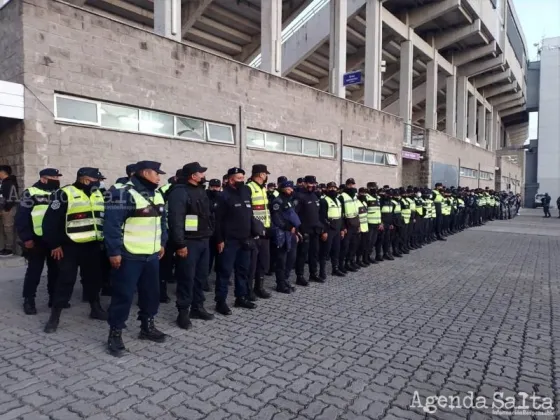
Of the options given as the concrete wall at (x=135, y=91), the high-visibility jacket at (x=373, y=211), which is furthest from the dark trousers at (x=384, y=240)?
the concrete wall at (x=135, y=91)

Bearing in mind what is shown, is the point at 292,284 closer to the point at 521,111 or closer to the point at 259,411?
the point at 259,411

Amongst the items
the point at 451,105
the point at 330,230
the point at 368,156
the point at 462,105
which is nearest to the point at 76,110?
the point at 330,230

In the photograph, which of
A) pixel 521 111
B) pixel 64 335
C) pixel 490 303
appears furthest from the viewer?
pixel 521 111

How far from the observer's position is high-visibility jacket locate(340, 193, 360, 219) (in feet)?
26.2

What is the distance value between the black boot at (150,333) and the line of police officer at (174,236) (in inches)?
0.4

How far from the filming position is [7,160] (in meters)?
7.90

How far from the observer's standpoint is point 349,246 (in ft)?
27.2

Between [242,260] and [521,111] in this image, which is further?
[521,111]

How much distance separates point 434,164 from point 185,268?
22.6m

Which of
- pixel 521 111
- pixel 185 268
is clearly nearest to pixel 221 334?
pixel 185 268

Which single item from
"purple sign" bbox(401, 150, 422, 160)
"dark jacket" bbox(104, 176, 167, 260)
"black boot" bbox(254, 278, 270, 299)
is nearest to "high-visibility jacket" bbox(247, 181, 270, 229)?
"black boot" bbox(254, 278, 270, 299)

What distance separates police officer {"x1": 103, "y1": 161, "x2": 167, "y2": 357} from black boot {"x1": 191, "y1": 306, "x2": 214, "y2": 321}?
0.80 meters

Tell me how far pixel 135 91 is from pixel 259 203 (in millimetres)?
5172

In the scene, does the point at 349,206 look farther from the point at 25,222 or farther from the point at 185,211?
the point at 25,222
